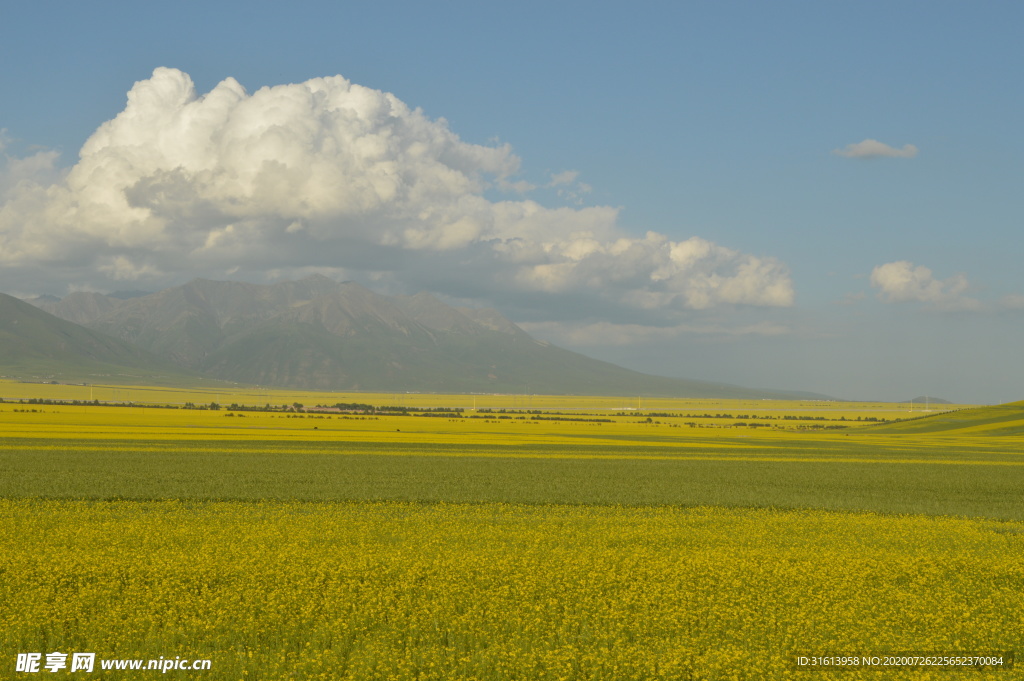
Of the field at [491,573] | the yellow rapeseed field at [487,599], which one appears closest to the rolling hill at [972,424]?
the field at [491,573]

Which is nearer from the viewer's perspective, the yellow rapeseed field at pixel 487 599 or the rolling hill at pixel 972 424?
the yellow rapeseed field at pixel 487 599

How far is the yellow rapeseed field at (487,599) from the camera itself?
12.9 m

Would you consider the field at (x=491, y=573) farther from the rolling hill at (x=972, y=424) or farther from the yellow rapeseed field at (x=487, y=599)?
the rolling hill at (x=972, y=424)

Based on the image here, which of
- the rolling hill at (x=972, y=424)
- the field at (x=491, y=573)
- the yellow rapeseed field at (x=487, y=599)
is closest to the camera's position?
the yellow rapeseed field at (x=487, y=599)

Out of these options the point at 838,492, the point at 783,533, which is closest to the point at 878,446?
the point at 838,492

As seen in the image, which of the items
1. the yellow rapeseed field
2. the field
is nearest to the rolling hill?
the field

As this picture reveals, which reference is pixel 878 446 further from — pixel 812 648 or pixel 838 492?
pixel 812 648

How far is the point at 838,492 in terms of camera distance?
1598 inches

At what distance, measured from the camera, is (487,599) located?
52.4ft

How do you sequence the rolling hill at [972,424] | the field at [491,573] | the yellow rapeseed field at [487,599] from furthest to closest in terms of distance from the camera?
the rolling hill at [972,424] → the field at [491,573] → the yellow rapeseed field at [487,599]

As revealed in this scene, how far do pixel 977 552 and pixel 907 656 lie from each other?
38.7 ft

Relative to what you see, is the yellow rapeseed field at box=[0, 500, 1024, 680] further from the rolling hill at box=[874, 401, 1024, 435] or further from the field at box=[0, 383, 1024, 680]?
the rolling hill at box=[874, 401, 1024, 435]

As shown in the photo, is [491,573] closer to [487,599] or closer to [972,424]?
[487,599]

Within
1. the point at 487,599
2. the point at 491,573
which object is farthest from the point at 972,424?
the point at 487,599
